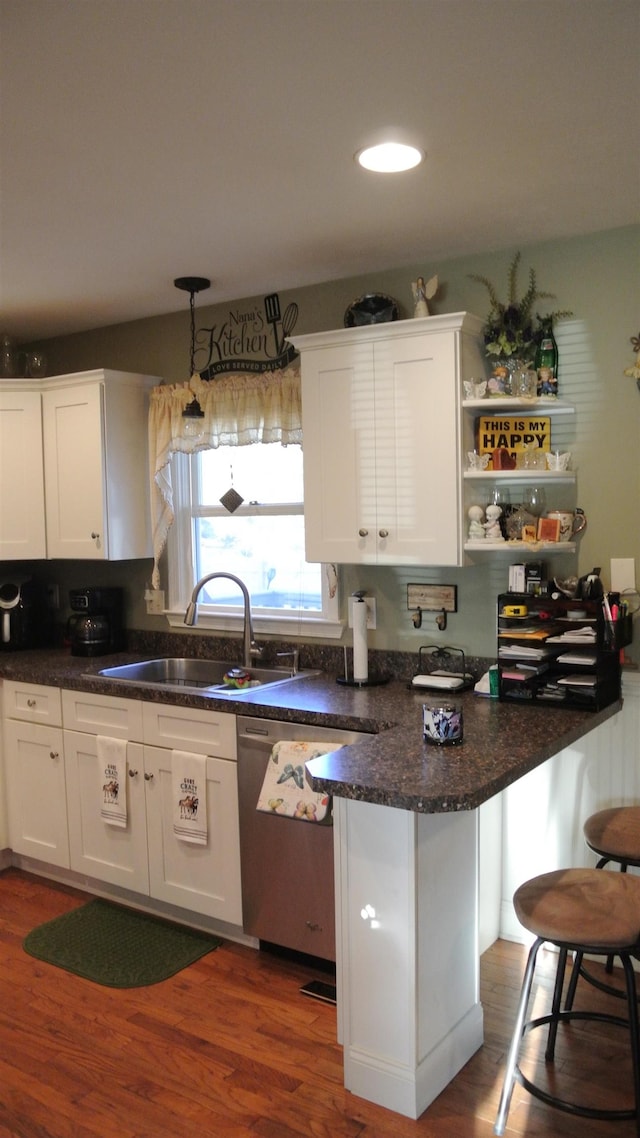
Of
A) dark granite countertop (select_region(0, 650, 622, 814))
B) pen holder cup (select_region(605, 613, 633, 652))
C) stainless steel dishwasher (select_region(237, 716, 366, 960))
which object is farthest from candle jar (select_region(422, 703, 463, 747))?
pen holder cup (select_region(605, 613, 633, 652))

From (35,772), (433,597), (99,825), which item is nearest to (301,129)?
(433,597)

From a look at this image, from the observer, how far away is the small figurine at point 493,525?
9.34 feet

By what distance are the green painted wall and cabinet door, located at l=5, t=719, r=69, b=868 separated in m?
1.39

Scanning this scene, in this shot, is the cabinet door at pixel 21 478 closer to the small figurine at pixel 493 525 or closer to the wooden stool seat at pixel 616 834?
the small figurine at pixel 493 525

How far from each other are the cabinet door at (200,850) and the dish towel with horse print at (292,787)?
233mm

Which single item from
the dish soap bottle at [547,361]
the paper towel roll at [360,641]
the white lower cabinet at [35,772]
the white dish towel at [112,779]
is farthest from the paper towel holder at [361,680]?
the white lower cabinet at [35,772]

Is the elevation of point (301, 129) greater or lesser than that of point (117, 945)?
greater

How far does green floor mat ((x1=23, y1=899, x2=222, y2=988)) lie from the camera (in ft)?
9.51

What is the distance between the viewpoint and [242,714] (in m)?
2.93

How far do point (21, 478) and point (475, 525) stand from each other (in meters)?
2.17

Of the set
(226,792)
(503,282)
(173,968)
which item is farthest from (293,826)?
(503,282)

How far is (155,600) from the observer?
3998 millimetres

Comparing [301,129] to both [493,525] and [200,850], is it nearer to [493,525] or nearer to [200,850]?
[493,525]

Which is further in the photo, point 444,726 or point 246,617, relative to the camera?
point 246,617
